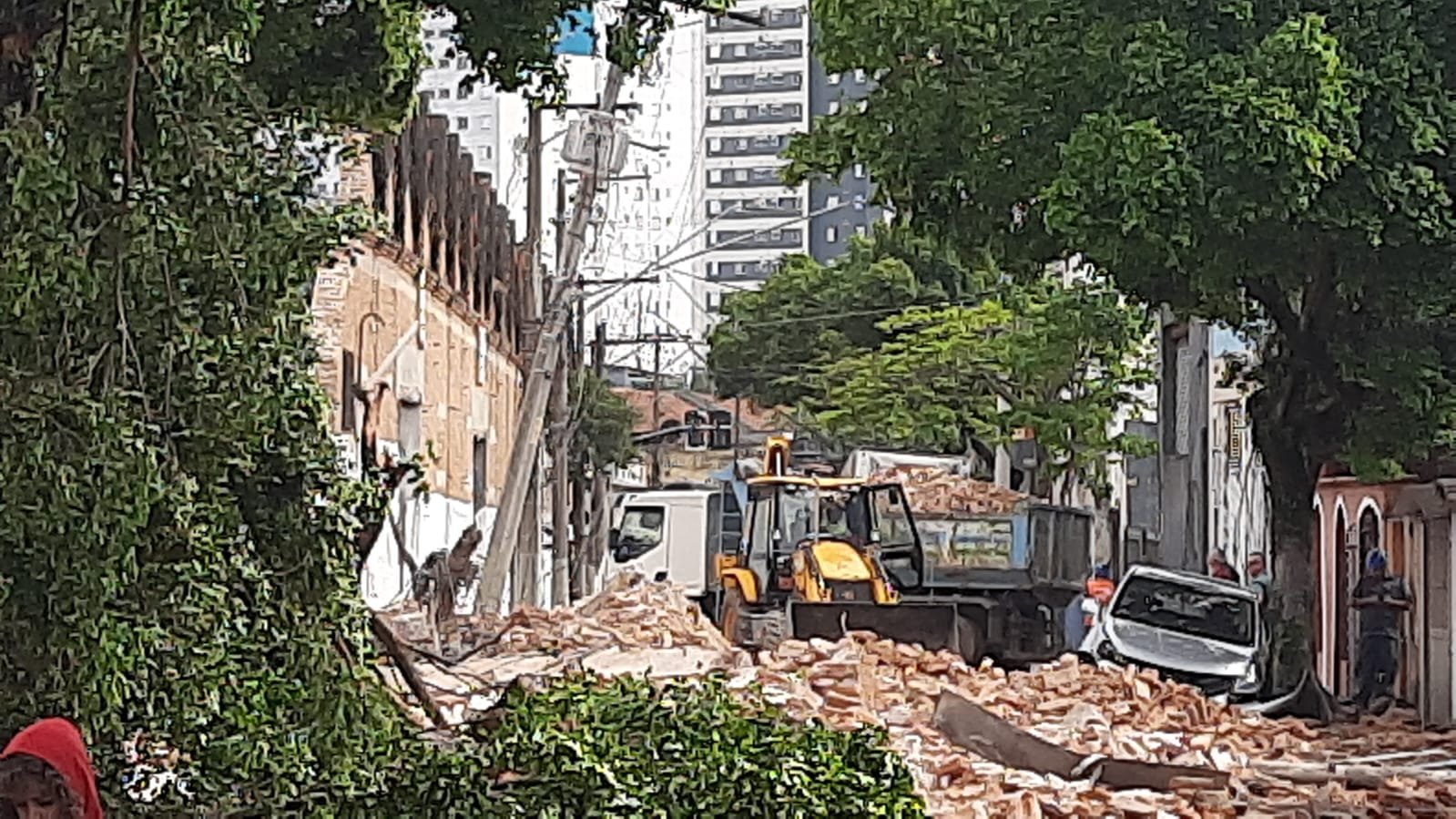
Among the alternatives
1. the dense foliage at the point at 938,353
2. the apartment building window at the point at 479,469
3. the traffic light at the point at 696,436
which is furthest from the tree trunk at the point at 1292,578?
the traffic light at the point at 696,436

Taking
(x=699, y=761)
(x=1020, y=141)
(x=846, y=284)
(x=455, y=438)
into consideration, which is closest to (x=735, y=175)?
(x=846, y=284)

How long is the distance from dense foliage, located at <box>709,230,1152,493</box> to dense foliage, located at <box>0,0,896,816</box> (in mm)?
13265

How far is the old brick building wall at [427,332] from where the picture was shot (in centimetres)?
2456

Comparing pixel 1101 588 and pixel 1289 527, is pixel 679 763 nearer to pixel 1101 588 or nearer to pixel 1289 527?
pixel 1289 527

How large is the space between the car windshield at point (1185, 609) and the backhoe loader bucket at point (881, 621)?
1.78 meters

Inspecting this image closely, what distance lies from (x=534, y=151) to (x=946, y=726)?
12.2 metres

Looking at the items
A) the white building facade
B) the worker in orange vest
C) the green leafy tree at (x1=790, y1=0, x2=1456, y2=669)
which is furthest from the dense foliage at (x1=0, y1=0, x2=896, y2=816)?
the white building facade

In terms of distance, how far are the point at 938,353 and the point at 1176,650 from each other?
762 inches

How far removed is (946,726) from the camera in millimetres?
14078

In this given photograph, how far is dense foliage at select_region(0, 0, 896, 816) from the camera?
4.94m

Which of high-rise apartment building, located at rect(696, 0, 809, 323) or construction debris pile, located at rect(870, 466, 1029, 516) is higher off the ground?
high-rise apartment building, located at rect(696, 0, 809, 323)

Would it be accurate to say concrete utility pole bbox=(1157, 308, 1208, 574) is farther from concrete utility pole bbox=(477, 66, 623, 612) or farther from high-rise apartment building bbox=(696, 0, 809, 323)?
high-rise apartment building bbox=(696, 0, 809, 323)

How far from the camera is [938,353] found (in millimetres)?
39031

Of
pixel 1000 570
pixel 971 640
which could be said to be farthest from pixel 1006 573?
pixel 971 640
